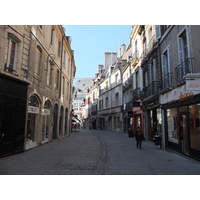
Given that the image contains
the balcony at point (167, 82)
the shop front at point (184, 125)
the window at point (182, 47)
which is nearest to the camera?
the shop front at point (184, 125)

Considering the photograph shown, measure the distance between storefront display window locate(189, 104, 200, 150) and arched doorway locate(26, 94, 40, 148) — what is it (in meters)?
8.69

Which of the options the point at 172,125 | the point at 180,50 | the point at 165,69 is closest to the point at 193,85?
the point at 180,50

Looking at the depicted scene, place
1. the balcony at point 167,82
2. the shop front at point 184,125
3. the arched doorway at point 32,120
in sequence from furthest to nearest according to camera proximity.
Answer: the arched doorway at point 32,120 < the balcony at point 167,82 < the shop front at point 184,125

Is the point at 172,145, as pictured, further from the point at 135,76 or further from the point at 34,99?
the point at 135,76

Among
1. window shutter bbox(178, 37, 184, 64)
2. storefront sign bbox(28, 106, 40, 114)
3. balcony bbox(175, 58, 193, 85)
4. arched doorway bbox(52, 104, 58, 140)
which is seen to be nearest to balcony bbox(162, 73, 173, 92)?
balcony bbox(175, 58, 193, 85)

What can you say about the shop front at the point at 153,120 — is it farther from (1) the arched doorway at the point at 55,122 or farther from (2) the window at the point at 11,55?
(2) the window at the point at 11,55

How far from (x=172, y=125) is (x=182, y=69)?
11.9 feet

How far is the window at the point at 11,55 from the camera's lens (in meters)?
8.82

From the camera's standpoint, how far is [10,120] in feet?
28.3

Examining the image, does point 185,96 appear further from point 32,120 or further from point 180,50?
point 32,120

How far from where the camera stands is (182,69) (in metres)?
8.87

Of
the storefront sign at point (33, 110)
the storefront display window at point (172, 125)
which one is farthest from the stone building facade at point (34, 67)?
the storefront display window at point (172, 125)

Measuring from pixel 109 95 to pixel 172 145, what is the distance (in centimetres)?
2527

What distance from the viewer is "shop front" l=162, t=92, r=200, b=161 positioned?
311 inches
